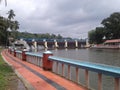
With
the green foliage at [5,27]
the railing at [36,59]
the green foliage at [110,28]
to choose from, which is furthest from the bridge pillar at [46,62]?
the green foliage at [110,28]

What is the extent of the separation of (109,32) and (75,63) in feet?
443

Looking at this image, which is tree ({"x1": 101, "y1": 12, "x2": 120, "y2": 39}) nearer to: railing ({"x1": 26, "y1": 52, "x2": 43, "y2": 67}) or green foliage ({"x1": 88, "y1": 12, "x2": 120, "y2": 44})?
green foliage ({"x1": 88, "y1": 12, "x2": 120, "y2": 44})

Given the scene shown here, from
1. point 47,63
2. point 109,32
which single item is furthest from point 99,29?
point 47,63

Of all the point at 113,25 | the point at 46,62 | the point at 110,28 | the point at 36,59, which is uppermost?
the point at 113,25

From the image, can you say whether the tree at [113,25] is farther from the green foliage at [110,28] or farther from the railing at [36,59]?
the railing at [36,59]

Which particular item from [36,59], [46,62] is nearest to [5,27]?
[36,59]

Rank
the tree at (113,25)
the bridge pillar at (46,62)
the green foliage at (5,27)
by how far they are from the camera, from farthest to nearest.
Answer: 1. the tree at (113,25)
2. the green foliage at (5,27)
3. the bridge pillar at (46,62)

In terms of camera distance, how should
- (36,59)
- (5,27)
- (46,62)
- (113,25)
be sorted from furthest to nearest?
(113,25) < (5,27) < (36,59) < (46,62)

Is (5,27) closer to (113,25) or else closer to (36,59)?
(36,59)

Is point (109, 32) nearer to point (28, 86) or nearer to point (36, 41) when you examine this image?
point (36, 41)

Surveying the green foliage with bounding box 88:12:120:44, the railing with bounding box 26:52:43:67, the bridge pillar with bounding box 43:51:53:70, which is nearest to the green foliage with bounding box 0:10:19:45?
the railing with bounding box 26:52:43:67

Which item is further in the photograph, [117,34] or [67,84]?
[117,34]

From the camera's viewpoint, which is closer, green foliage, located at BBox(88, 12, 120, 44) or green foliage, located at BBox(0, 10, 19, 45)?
green foliage, located at BBox(0, 10, 19, 45)

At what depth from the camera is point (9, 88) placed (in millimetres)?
12945
